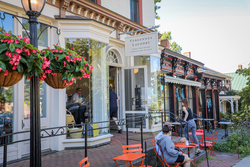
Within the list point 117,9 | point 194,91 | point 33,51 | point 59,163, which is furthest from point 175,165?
point 194,91

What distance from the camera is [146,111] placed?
28.4 feet

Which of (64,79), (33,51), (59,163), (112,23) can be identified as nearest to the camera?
(33,51)

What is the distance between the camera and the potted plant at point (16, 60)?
2303 mm

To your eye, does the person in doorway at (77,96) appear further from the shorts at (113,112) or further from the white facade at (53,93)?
the shorts at (113,112)

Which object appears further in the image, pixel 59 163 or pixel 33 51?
pixel 59 163

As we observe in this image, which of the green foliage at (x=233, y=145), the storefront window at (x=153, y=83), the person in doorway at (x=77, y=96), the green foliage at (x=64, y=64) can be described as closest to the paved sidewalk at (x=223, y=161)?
the green foliage at (x=233, y=145)

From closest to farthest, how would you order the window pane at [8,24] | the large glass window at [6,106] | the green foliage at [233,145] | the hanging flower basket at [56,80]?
1. the hanging flower basket at [56,80]
2. the large glass window at [6,106]
3. the window pane at [8,24]
4. the green foliage at [233,145]

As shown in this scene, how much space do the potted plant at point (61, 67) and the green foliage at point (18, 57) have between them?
322 mm

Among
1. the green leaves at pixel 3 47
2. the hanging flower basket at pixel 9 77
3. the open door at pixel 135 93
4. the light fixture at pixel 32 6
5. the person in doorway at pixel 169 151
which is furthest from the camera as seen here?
the open door at pixel 135 93

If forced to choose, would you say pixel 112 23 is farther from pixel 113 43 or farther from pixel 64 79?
pixel 64 79

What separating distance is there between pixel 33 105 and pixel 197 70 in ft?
50.9

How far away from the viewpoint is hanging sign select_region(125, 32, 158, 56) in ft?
23.9

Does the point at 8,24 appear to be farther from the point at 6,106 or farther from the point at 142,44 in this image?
the point at 142,44

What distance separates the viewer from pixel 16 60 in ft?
7.63
